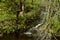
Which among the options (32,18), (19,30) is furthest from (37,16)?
(19,30)

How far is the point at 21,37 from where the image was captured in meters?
11.7

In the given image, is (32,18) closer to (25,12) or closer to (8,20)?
(25,12)

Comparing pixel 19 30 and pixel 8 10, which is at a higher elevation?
pixel 8 10

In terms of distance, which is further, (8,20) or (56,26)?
(8,20)

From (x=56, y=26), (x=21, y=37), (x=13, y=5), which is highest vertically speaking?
(x=13, y=5)

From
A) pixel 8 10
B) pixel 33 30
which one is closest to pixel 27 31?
pixel 33 30

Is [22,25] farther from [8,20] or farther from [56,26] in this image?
[56,26]

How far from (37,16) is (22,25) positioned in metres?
2.98

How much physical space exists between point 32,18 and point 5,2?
9.22 ft

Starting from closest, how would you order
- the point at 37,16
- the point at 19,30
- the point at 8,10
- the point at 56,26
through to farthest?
the point at 56,26
the point at 19,30
the point at 8,10
the point at 37,16

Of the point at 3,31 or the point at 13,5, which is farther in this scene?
the point at 13,5

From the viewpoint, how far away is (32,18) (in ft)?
47.8

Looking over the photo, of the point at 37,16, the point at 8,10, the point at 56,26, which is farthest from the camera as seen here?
A: the point at 37,16

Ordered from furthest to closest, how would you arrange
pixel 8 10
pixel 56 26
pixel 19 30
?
pixel 8 10
pixel 19 30
pixel 56 26
